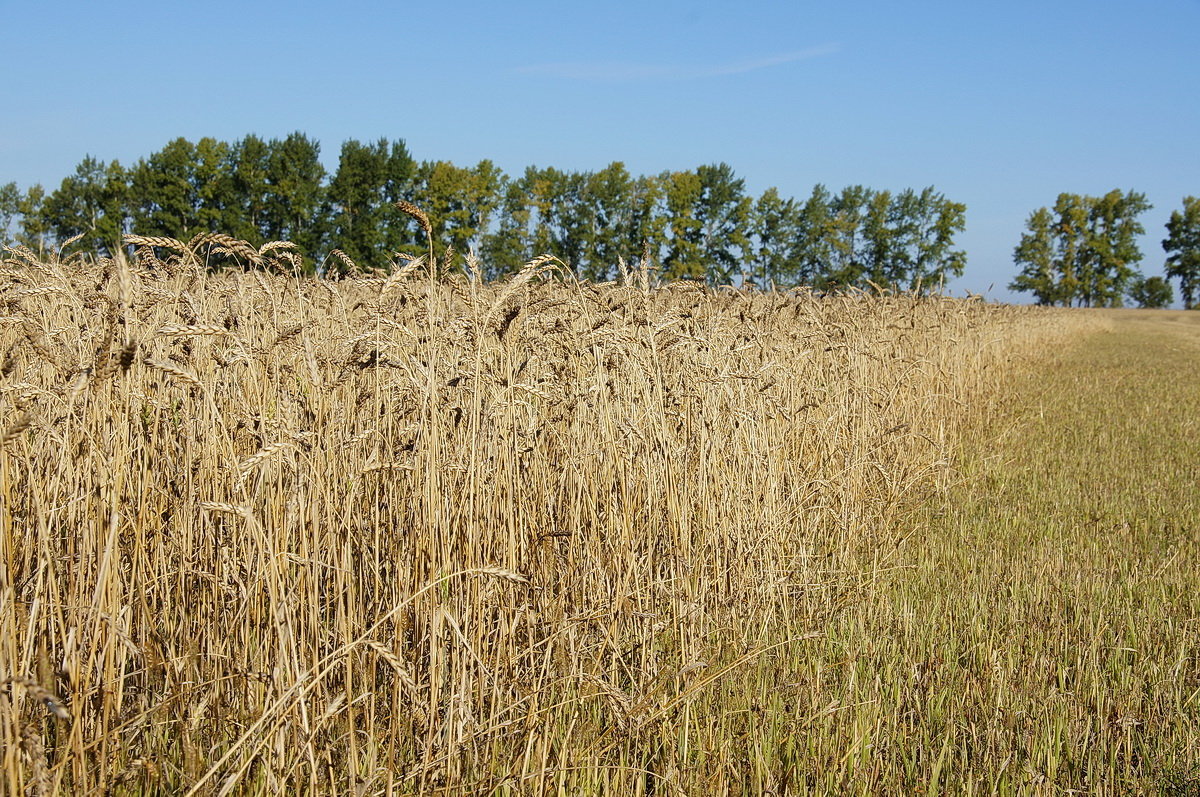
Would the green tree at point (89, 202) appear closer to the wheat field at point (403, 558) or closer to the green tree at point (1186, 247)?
the wheat field at point (403, 558)

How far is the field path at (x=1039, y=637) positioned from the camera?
2.63m

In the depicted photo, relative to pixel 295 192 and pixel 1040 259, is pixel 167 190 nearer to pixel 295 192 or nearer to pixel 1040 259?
pixel 295 192

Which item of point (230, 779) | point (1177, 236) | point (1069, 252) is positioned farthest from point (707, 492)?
point (1177, 236)

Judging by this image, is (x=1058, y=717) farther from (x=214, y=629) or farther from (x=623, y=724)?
(x=214, y=629)

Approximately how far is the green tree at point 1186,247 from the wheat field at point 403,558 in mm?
86454

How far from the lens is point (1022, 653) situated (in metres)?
3.38

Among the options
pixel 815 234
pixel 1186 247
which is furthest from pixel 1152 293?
pixel 815 234

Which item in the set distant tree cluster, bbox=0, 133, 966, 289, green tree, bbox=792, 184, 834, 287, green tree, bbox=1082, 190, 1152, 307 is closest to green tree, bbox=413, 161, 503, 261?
distant tree cluster, bbox=0, 133, 966, 289

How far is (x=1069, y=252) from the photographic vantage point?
73875 mm

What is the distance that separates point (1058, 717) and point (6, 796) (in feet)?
9.55

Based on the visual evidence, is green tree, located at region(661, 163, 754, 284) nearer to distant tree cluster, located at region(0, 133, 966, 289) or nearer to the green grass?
distant tree cluster, located at region(0, 133, 966, 289)

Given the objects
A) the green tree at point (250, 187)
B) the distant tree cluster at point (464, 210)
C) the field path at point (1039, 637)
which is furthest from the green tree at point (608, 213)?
the field path at point (1039, 637)

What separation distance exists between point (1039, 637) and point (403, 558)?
254 cm

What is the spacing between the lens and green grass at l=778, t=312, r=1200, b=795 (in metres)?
2.60
